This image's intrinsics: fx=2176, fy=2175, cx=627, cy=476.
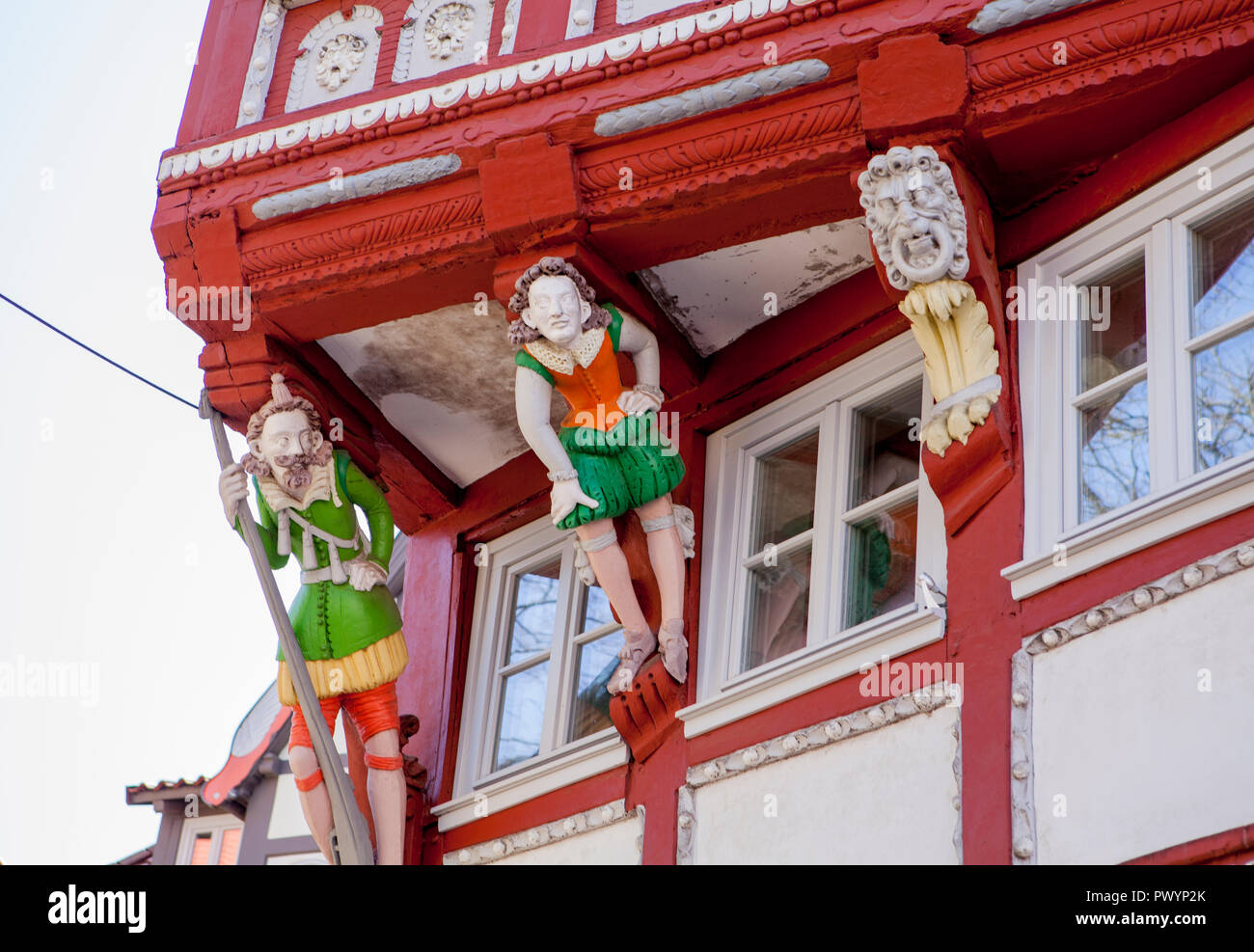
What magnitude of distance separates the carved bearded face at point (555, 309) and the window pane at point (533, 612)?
62.7 inches

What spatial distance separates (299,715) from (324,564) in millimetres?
568

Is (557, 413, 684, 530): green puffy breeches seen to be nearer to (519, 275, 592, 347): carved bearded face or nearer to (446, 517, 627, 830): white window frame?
(519, 275, 592, 347): carved bearded face

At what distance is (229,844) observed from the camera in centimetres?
1086

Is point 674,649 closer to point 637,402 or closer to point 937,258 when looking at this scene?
point 637,402

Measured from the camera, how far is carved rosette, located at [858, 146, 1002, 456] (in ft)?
22.6

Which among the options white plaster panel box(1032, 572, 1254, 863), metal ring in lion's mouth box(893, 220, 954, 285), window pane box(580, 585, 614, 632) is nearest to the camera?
white plaster panel box(1032, 572, 1254, 863)

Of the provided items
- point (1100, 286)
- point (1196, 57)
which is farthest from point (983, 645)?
point (1196, 57)

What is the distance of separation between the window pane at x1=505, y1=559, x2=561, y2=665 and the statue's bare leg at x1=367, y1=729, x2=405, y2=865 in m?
0.82

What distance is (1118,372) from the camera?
686 cm

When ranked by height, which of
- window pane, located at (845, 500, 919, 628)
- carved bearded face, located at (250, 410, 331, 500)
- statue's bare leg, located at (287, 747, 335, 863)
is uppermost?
carved bearded face, located at (250, 410, 331, 500)

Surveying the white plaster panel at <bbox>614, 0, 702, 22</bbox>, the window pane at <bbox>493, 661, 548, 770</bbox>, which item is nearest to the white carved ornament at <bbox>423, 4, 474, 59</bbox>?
the white plaster panel at <bbox>614, 0, 702, 22</bbox>

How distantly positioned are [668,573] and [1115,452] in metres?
1.73

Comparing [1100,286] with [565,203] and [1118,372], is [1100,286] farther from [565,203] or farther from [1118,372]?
[565,203]

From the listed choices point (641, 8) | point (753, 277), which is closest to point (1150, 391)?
point (753, 277)
